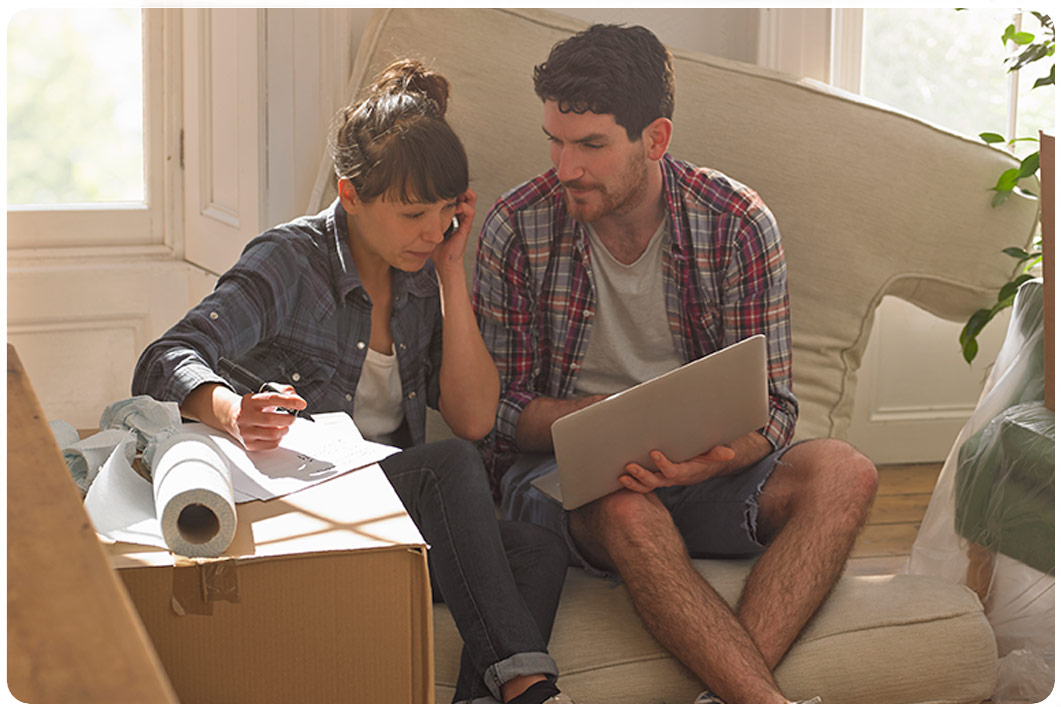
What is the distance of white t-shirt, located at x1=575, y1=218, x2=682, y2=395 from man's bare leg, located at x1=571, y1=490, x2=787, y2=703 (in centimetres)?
28

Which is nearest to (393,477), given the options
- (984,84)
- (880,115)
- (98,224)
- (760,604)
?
(760,604)

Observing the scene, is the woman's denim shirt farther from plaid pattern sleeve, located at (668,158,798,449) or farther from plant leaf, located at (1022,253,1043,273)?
plant leaf, located at (1022,253,1043,273)

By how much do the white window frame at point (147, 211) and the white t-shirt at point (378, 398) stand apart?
1124 millimetres

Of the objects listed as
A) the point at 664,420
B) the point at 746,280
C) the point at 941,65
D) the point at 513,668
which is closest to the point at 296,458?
the point at 513,668

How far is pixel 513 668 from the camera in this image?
1200 millimetres

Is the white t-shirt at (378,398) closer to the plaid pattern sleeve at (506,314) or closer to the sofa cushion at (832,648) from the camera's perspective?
the plaid pattern sleeve at (506,314)

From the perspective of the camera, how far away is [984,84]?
2586 mm

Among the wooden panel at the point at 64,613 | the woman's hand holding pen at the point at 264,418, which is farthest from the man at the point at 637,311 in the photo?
the wooden panel at the point at 64,613

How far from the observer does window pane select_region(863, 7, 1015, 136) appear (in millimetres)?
2523

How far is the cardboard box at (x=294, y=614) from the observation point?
844mm

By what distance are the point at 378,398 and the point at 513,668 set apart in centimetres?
49

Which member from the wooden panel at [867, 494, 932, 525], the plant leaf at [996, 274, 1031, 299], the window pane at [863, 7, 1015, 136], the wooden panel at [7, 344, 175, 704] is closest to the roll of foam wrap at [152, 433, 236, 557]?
the wooden panel at [7, 344, 175, 704]

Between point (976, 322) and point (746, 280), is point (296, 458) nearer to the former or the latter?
point (746, 280)

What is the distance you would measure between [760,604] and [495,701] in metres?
0.38
